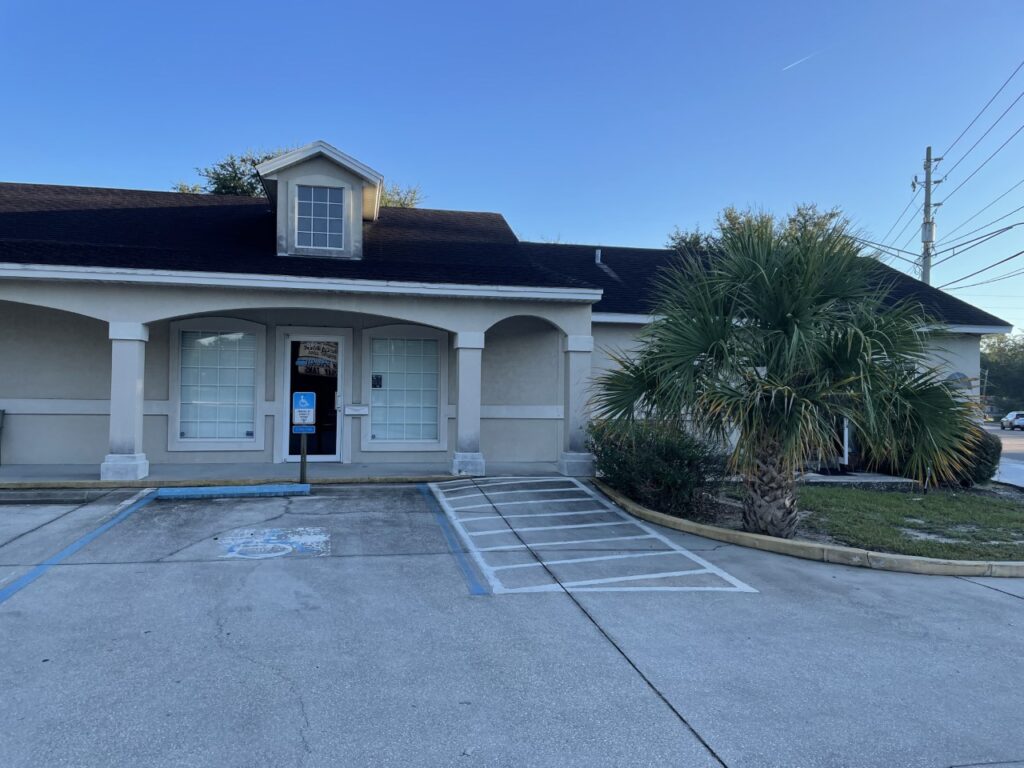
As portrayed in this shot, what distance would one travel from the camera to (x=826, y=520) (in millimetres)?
8977

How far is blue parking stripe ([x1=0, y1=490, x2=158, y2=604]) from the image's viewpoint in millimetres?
5584

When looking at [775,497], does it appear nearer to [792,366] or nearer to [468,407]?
[792,366]

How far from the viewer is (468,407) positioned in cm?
1115

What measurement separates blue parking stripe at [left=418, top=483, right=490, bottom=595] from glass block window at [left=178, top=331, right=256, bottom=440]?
405 cm

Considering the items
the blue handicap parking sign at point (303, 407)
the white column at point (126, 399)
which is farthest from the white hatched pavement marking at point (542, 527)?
the white column at point (126, 399)

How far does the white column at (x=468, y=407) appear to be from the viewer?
11.0m

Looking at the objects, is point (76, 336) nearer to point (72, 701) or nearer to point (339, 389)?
point (339, 389)

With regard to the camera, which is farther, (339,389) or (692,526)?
(339,389)

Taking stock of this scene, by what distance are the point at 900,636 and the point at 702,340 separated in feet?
11.8

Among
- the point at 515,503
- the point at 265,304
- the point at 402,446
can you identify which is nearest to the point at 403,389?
the point at 402,446

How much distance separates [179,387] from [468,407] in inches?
205

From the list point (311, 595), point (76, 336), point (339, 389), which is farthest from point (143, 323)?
point (311, 595)

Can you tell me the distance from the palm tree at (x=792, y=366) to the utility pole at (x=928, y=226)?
19358 mm

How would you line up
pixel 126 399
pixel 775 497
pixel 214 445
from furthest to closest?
1. pixel 214 445
2. pixel 126 399
3. pixel 775 497
